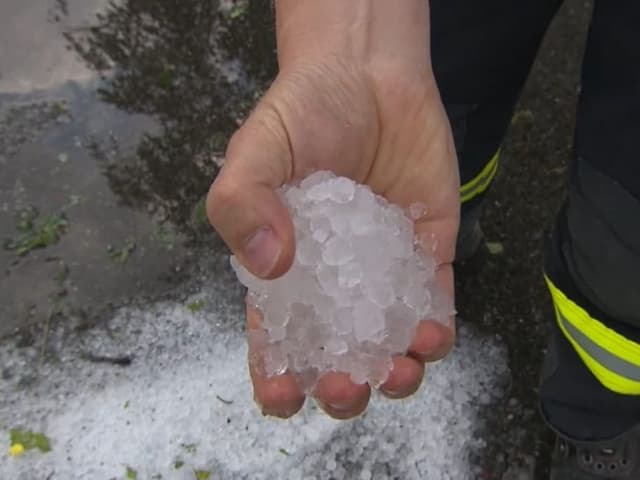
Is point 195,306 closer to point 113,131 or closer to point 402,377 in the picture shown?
point 113,131

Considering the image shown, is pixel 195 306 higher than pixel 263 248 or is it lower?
lower

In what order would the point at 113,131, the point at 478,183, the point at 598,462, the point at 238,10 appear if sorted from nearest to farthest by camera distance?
the point at 598,462 → the point at 478,183 → the point at 113,131 → the point at 238,10

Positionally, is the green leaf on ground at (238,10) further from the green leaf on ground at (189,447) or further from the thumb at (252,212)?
the thumb at (252,212)

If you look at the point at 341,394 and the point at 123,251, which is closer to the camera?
the point at 341,394

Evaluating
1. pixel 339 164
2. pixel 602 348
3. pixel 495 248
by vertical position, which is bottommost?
pixel 495 248

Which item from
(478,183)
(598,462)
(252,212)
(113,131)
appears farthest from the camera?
(113,131)

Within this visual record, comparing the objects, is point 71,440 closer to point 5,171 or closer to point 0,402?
point 0,402

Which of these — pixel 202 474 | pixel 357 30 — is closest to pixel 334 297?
pixel 357 30

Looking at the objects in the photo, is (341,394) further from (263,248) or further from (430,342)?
(263,248)

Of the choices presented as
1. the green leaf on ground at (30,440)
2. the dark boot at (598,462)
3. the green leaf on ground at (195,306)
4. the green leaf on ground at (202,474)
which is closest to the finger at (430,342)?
the dark boot at (598,462)
